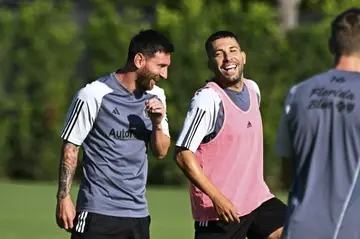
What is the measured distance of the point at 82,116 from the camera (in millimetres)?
7324

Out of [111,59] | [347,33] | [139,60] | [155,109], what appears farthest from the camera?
[111,59]

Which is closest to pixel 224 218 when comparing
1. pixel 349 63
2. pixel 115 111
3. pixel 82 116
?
pixel 115 111

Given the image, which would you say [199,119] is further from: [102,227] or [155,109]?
[102,227]

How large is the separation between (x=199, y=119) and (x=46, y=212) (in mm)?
8893

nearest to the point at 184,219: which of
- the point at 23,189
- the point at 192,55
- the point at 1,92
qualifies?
the point at 23,189

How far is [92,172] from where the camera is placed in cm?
738

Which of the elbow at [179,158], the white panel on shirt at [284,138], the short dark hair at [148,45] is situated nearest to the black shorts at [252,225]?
the elbow at [179,158]

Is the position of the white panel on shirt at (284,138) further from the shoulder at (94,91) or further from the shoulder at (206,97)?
the shoulder at (94,91)

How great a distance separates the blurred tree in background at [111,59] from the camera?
70.6ft

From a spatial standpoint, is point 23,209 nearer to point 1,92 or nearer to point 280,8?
point 1,92

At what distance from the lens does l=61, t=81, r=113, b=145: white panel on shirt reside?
24.0 ft

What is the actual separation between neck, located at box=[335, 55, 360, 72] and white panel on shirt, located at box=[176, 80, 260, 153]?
1.80 metres

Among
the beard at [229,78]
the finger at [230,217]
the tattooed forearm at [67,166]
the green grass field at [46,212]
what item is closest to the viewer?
the finger at [230,217]

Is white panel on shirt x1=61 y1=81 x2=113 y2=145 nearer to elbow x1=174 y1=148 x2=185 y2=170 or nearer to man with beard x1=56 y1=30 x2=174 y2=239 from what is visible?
man with beard x1=56 y1=30 x2=174 y2=239
